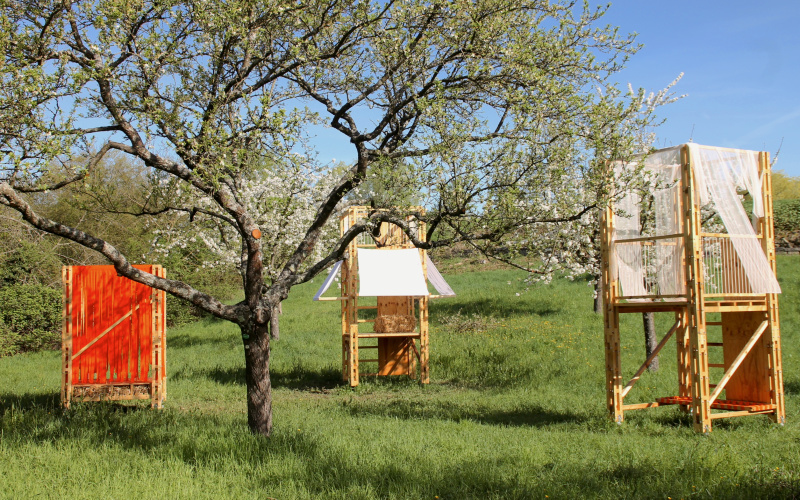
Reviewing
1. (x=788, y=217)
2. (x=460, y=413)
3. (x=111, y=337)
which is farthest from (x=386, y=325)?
(x=788, y=217)

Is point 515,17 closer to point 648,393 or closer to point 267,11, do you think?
point 267,11

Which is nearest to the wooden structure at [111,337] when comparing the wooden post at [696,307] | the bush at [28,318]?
the wooden post at [696,307]

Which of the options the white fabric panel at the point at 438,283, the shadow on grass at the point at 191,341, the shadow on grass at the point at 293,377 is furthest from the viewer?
the shadow on grass at the point at 191,341

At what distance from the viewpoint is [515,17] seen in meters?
7.40

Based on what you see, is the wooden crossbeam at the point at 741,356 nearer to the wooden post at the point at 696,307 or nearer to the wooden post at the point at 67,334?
the wooden post at the point at 696,307

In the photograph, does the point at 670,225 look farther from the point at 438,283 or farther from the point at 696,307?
the point at 438,283

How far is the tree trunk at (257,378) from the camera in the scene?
684cm

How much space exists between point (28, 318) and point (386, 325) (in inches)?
492

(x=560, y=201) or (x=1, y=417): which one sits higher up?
(x=560, y=201)

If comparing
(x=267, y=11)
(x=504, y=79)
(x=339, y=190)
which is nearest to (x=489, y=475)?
(x=339, y=190)

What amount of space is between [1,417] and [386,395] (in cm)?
631

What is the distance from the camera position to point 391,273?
12500 mm

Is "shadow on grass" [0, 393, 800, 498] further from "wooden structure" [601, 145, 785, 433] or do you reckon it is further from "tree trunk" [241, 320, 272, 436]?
"wooden structure" [601, 145, 785, 433]

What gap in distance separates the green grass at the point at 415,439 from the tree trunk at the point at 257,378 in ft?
0.90
